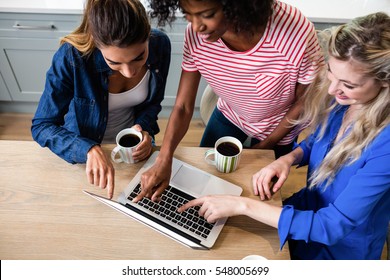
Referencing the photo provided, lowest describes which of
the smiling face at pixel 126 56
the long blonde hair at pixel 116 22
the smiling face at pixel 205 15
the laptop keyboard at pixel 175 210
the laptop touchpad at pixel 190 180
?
the laptop keyboard at pixel 175 210

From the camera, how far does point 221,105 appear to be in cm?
134

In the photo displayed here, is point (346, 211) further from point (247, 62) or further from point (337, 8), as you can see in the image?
point (337, 8)

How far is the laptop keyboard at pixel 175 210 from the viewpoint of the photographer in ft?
2.89

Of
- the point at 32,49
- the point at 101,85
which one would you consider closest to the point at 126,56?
the point at 101,85

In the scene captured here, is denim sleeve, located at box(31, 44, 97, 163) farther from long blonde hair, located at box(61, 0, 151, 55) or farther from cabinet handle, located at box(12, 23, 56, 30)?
cabinet handle, located at box(12, 23, 56, 30)

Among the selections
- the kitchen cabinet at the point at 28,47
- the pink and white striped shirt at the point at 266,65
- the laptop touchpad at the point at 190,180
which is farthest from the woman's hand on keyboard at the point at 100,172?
the kitchen cabinet at the point at 28,47

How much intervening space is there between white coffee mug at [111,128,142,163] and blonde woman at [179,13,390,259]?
0.77 feet

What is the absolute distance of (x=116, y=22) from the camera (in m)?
0.85

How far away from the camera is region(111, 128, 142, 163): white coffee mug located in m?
0.98

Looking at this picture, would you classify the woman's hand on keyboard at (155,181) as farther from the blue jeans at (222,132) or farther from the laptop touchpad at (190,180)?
the blue jeans at (222,132)

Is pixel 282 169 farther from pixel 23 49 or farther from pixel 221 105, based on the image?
pixel 23 49

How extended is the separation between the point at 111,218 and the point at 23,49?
1.42m

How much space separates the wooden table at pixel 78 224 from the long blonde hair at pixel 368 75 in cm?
19

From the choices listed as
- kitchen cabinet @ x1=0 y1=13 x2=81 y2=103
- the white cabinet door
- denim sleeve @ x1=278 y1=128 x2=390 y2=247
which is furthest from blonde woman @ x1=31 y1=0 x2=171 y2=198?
the white cabinet door
